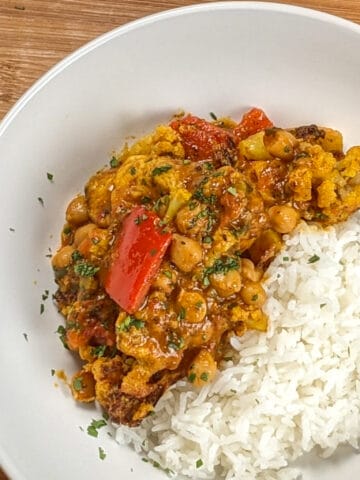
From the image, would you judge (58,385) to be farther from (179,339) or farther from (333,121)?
(333,121)

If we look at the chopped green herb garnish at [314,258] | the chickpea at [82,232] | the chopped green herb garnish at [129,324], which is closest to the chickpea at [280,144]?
the chopped green herb garnish at [314,258]

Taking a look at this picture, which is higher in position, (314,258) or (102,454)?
(314,258)

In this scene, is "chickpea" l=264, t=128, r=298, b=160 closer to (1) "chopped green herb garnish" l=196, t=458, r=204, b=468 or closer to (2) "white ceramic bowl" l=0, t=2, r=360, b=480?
(2) "white ceramic bowl" l=0, t=2, r=360, b=480

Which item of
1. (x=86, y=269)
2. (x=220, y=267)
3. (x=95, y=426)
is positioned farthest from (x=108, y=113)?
(x=95, y=426)

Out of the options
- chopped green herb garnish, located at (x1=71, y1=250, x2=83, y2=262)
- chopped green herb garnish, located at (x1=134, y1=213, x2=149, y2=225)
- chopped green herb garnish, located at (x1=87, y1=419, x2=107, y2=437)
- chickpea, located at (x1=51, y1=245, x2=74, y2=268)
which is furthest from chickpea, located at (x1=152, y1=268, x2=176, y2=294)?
chopped green herb garnish, located at (x1=87, y1=419, x2=107, y2=437)

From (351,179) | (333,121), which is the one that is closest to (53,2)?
(333,121)

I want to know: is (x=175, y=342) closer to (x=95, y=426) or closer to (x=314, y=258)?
(x=95, y=426)
